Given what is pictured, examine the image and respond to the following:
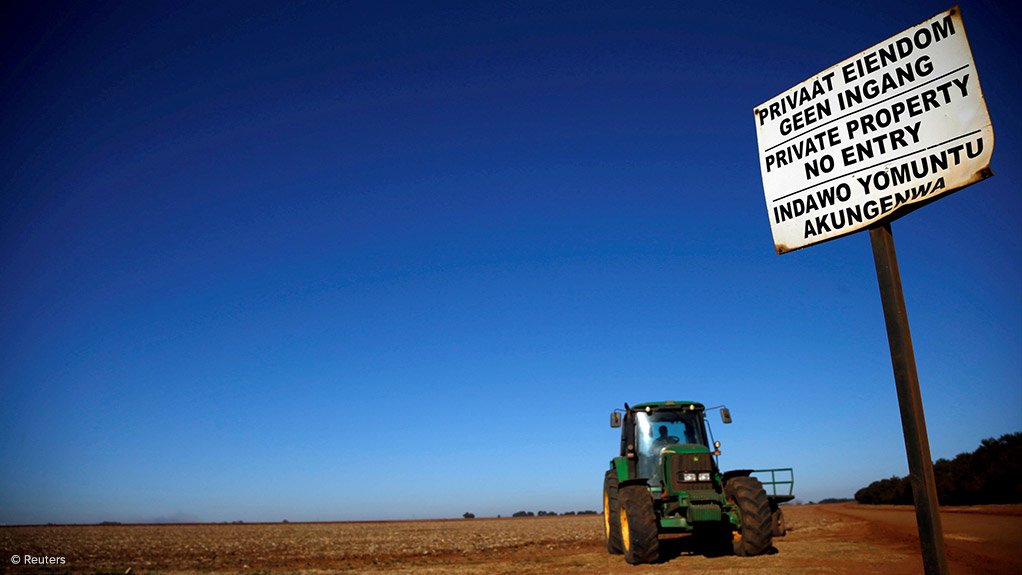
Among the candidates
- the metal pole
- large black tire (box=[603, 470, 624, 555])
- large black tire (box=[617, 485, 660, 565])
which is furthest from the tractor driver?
the metal pole

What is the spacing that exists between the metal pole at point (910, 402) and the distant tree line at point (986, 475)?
3306 centimetres

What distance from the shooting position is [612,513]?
1495 cm

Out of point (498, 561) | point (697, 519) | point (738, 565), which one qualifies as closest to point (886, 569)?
point (738, 565)

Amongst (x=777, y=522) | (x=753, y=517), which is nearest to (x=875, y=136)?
(x=753, y=517)

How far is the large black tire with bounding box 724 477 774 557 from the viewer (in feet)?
40.0

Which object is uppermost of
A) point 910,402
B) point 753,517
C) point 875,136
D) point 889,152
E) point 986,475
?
point 875,136

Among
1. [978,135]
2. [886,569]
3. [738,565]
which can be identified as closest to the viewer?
[978,135]

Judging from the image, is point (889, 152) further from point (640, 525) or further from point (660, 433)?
point (660, 433)

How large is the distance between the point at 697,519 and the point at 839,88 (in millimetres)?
11185

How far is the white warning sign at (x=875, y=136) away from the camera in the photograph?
2.61 metres

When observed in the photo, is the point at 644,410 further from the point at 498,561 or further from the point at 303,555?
the point at 303,555

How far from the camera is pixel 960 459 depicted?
122ft

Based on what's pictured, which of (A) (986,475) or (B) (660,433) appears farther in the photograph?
(A) (986,475)

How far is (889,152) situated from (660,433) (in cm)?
1288
